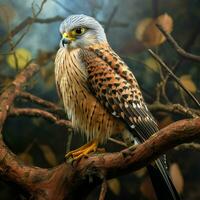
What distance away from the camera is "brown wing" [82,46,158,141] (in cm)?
130

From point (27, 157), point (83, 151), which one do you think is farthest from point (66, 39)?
point (27, 157)

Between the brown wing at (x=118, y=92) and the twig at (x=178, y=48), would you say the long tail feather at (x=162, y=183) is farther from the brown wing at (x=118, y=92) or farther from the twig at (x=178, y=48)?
the twig at (x=178, y=48)

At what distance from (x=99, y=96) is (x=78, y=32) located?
23 centimetres

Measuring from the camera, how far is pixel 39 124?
1.74 meters

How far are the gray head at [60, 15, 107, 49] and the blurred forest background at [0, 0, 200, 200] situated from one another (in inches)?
11.9

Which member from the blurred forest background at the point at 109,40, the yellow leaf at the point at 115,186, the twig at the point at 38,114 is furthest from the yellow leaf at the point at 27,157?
the yellow leaf at the point at 115,186

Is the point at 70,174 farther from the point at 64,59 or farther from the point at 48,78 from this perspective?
the point at 48,78

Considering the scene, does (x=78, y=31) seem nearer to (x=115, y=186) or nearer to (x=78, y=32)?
(x=78, y=32)

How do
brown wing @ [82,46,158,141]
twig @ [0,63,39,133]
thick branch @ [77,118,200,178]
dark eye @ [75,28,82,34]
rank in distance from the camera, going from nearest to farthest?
thick branch @ [77,118,200,178] < brown wing @ [82,46,158,141] < dark eye @ [75,28,82,34] < twig @ [0,63,39,133]

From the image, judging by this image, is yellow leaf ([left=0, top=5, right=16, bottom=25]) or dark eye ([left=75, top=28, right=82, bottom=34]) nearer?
dark eye ([left=75, top=28, right=82, bottom=34])

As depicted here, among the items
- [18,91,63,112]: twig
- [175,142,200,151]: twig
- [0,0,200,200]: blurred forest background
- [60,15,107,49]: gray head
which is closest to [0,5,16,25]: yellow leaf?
[0,0,200,200]: blurred forest background

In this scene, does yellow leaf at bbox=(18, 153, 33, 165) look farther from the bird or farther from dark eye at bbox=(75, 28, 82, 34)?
dark eye at bbox=(75, 28, 82, 34)

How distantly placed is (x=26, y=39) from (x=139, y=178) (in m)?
0.68

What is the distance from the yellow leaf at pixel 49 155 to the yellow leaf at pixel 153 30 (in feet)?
1.78
